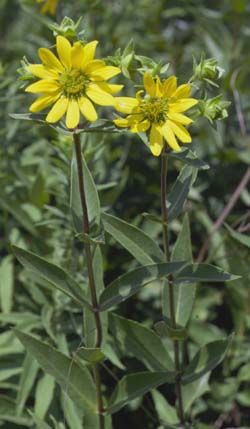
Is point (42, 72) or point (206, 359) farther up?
point (42, 72)

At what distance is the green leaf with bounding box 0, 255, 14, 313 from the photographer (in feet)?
6.31

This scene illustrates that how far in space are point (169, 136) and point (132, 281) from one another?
1.00 feet

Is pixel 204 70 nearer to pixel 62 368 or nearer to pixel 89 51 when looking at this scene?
pixel 89 51

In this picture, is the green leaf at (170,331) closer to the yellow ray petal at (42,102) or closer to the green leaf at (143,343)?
the green leaf at (143,343)

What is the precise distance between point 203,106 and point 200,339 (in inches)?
36.6

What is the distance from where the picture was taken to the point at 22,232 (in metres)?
2.25

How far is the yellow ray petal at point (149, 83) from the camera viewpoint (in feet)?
4.07

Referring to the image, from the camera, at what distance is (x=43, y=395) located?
171 centimetres

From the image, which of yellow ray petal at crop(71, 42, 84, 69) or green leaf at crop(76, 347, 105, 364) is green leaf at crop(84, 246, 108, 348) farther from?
yellow ray petal at crop(71, 42, 84, 69)

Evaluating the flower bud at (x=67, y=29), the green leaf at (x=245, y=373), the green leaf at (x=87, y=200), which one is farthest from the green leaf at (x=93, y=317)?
the green leaf at (x=245, y=373)

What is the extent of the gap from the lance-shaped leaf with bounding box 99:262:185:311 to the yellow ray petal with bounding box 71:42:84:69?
41cm

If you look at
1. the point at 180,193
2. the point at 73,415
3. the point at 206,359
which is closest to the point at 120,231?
the point at 180,193

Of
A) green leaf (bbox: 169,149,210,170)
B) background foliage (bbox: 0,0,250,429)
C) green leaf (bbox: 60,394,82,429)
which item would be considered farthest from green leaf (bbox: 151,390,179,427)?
green leaf (bbox: 169,149,210,170)

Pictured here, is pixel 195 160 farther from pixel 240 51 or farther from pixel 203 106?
pixel 240 51
